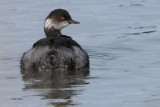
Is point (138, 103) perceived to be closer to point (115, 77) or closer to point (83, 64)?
point (115, 77)

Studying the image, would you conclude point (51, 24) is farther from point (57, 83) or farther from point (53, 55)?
point (57, 83)

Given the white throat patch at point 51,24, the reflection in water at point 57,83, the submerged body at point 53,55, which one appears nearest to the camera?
the reflection in water at point 57,83

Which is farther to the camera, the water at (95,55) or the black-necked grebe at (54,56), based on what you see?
the black-necked grebe at (54,56)

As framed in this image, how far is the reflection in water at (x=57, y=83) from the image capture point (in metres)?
10.2

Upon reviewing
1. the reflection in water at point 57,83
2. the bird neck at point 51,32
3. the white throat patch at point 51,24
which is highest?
the white throat patch at point 51,24

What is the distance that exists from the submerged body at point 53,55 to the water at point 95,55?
188 millimetres

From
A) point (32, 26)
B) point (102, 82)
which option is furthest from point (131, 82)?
point (32, 26)

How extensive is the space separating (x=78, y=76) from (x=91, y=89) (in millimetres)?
1554

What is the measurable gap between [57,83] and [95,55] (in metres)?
3.00

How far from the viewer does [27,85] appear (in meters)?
11.4

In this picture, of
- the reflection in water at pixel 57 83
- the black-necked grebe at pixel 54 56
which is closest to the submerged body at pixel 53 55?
the black-necked grebe at pixel 54 56

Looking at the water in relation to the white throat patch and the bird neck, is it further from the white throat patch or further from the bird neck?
the white throat patch

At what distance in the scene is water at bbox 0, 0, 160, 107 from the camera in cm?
1024

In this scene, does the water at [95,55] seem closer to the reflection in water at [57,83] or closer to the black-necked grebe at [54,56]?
the reflection in water at [57,83]
